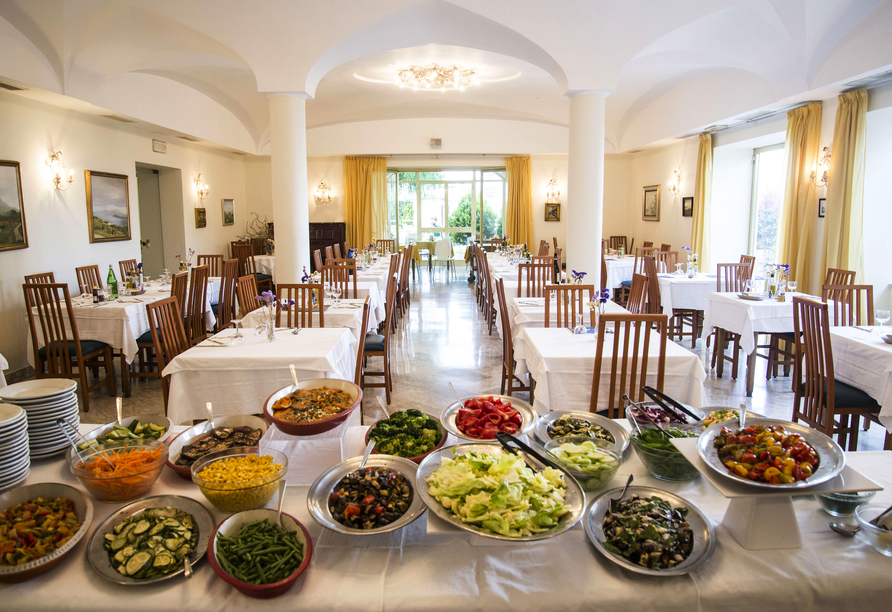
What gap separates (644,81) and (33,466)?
9.43 metres

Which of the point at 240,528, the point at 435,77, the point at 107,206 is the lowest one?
the point at 240,528

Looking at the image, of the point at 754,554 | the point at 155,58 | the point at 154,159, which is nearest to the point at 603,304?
the point at 754,554

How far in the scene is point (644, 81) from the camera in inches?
352

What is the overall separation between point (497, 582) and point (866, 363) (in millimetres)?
3294

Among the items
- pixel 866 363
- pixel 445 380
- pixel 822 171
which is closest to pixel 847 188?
pixel 822 171

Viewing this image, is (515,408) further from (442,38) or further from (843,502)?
(442,38)

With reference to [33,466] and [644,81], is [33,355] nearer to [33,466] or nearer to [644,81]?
[33,466]

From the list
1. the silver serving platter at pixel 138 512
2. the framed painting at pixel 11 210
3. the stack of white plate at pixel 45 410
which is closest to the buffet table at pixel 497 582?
the silver serving platter at pixel 138 512

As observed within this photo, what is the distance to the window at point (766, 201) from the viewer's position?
8.88 metres

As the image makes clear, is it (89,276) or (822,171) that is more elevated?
(822,171)

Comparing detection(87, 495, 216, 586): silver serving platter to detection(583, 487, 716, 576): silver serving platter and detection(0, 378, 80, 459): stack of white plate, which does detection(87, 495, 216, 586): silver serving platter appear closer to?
detection(0, 378, 80, 459): stack of white plate

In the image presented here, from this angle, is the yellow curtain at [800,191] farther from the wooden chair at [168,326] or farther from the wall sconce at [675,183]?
the wooden chair at [168,326]

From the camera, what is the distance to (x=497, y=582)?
129 centimetres

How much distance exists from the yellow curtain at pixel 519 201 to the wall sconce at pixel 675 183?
11.4 ft
